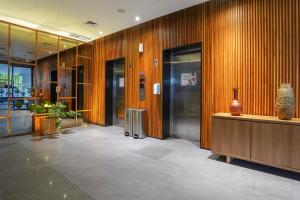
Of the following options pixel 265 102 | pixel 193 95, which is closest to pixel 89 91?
pixel 193 95

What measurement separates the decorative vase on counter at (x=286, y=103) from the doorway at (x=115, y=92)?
17.1 ft

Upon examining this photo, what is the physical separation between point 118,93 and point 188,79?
3.19m

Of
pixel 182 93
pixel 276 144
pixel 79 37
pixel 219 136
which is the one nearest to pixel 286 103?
pixel 276 144

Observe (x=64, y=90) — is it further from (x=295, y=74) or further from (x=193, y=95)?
(x=295, y=74)

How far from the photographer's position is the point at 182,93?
5.57 m

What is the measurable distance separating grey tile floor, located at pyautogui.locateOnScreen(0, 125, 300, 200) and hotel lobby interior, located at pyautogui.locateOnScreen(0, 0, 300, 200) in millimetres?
22

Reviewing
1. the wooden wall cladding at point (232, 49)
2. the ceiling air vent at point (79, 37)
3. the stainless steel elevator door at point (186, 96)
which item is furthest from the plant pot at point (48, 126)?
the stainless steel elevator door at point (186, 96)

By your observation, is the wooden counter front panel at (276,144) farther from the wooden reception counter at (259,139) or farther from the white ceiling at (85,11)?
the white ceiling at (85,11)

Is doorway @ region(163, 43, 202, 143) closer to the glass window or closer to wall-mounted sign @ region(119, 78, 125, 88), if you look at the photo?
wall-mounted sign @ region(119, 78, 125, 88)

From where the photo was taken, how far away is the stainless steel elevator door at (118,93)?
7313mm

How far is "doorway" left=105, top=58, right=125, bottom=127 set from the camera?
7349 mm

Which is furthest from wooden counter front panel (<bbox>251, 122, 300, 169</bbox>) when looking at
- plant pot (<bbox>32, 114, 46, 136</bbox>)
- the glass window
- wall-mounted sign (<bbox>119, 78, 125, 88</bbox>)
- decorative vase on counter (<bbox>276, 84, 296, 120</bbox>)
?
the glass window

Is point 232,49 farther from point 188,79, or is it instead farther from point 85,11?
point 85,11

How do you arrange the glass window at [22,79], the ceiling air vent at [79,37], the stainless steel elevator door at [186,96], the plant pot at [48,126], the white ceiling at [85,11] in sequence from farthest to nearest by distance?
the glass window at [22,79], the ceiling air vent at [79,37], the plant pot at [48,126], the stainless steel elevator door at [186,96], the white ceiling at [85,11]
